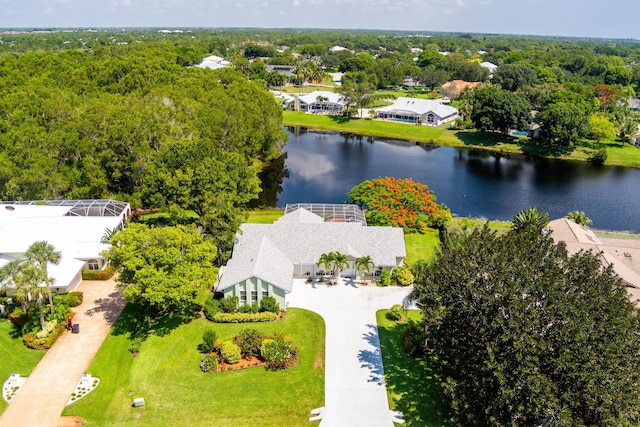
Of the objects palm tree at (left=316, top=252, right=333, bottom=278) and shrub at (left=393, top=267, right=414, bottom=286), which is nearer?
palm tree at (left=316, top=252, right=333, bottom=278)

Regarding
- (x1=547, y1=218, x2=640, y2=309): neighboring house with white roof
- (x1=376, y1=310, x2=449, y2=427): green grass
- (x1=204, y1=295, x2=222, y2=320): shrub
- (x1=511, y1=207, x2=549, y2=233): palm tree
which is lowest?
(x1=376, y1=310, x2=449, y2=427): green grass

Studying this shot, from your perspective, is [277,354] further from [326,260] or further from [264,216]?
[264,216]

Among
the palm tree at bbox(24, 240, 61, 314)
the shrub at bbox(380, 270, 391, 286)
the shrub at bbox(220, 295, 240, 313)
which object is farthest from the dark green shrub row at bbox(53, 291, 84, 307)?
the shrub at bbox(380, 270, 391, 286)

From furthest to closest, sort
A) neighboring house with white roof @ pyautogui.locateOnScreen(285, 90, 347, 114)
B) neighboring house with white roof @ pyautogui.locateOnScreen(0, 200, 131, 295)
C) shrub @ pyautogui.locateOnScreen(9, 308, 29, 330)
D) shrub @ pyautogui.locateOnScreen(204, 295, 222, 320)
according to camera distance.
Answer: neighboring house with white roof @ pyautogui.locateOnScreen(285, 90, 347, 114) → neighboring house with white roof @ pyautogui.locateOnScreen(0, 200, 131, 295) → shrub @ pyautogui.locateOnScreen(204, 295, 222, 320) → shrub @ pyautogui.locateOnScreen(9, 308, 29, 330)

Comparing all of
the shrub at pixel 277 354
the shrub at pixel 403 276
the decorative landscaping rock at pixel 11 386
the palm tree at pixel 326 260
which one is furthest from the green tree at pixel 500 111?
the decorative landscaping rock at pixel 11 386

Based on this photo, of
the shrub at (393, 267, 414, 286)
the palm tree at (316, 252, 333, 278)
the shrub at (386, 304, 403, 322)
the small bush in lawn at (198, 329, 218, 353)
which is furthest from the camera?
the shrub at (393, 267, 414, 286)

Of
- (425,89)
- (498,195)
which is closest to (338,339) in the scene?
(498,195)

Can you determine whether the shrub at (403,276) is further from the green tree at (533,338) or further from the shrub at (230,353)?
the shrub at (230,353)

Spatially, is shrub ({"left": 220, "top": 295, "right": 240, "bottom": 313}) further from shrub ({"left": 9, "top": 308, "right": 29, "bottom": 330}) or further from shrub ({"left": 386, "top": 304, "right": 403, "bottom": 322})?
shrub ({"left": 9, "top": 308, "right": 29, "bottom": 330})
